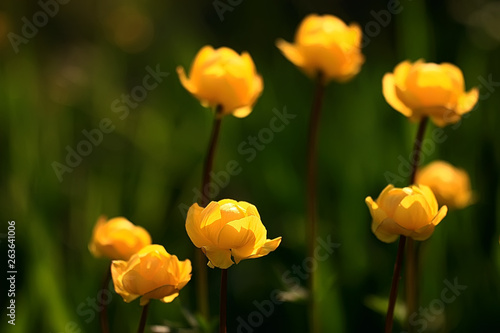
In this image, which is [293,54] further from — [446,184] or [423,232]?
[423,232]

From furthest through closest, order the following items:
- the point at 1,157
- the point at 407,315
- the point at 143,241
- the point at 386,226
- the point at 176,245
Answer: the point at 1,157 → the point at 176,245 → the point at 407,315 → the point at 143,241 → the point at 386,226

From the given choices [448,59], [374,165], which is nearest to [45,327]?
[374,165]

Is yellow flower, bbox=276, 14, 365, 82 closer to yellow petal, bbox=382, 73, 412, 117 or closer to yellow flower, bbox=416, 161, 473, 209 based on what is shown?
yellow petal, bbox=382, 73, 412, 117

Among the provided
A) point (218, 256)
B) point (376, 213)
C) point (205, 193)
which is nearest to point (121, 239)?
point (205, 193)

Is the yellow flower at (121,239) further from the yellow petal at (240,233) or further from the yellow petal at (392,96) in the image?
the yellow petal at (392,96)

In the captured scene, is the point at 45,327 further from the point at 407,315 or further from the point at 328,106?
the point at 328,106

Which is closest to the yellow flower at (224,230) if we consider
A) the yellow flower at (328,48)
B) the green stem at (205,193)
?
the green stem at (205,193)

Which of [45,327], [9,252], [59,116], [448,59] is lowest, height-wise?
[45,327]

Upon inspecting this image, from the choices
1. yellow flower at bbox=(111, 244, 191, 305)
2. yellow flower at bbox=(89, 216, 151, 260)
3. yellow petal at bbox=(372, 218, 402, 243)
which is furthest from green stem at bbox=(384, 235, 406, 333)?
yellow flower at bbox=(89, 216, 151, 260)
